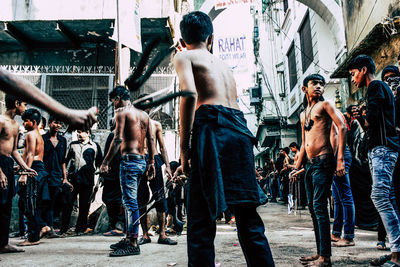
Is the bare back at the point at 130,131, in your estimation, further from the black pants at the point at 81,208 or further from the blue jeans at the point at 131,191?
the black pants at the point at 81,208

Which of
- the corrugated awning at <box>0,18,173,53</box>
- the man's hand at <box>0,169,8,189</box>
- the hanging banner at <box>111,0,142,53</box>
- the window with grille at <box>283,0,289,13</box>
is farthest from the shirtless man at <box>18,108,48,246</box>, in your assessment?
the window with grille at <box>283,0,289,13</box>

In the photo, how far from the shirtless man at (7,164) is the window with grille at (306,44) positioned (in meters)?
13.7

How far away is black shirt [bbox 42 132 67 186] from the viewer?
17.6 ft

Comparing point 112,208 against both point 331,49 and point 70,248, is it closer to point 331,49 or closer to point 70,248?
point 70,248

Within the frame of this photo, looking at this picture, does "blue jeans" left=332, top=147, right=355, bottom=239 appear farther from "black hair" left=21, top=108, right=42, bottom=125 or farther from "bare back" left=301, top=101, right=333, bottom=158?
"black hair" left=21, top=108, right=42, bottom=125

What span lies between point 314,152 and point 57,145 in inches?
179

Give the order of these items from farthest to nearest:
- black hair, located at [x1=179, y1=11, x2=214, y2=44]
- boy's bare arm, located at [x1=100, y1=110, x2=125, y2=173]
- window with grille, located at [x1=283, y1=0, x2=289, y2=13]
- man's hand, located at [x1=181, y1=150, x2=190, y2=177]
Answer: window with grille, located at [x1=283, y1=0, x2=289, y2=13]
boy's bare arm, located at [x1=100, y1=110, x2=125, y2=173]
black hair, located at [x1=179, y1=11, x2=214, y2=44]
man's hand, located at [x1=181, y1=150, x2=190, y2=177]

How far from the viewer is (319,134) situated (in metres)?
3.15

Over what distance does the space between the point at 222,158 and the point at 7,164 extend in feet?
10.6

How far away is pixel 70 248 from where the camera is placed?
12.7 feet

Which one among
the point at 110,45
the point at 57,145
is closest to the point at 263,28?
the point at 110,45

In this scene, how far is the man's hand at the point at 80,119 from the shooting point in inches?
50.8

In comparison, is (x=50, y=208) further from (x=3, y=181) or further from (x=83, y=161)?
(x=3, y=181)

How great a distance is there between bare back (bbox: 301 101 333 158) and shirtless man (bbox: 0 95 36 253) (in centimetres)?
351
